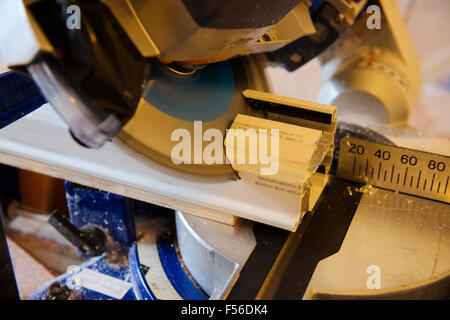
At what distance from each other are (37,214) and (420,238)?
113 cm

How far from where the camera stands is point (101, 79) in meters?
0.58

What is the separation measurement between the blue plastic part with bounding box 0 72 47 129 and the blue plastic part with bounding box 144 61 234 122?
0.28 meters

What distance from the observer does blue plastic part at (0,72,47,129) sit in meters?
0.89

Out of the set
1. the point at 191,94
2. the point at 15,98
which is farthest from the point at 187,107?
the point at 15,98

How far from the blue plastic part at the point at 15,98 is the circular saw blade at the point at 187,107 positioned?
0.28 meters

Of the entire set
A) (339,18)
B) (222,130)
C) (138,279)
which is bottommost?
(138,279)

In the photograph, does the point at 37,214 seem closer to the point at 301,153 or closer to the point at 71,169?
the point at 71,169

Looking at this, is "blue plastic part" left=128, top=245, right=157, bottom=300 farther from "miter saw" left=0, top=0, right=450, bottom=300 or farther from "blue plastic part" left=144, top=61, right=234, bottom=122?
"blue plastic part" left=144, top=61, right=234, bottom=122

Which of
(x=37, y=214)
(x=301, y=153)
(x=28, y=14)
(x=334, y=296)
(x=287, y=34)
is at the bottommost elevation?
(x=37, y=214)

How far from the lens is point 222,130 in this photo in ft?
2.78

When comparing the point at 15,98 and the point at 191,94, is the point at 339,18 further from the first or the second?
the point at 15,98

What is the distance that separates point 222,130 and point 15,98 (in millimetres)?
439

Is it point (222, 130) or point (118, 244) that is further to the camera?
point (118, 244)

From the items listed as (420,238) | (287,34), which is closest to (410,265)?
(420,238)
